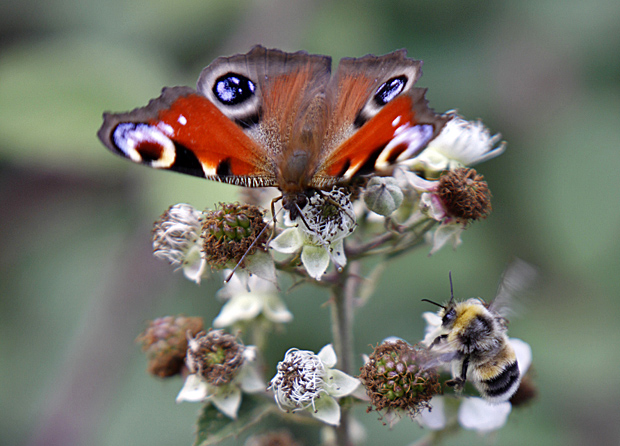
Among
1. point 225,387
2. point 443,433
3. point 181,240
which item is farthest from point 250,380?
point 443,433

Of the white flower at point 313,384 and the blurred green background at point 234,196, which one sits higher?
the blurred green background at point 234,196

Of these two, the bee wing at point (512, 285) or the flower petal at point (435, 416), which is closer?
the bee wing at point (512, 285)

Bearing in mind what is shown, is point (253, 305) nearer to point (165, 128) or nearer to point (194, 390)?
point (194, 390)

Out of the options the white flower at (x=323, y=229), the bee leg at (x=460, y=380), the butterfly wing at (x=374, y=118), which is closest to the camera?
the butterfly wing at (x=374, y=118)

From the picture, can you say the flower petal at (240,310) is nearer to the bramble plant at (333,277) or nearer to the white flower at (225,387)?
the bramble plant at (333,277)

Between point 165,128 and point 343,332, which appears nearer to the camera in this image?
point 165,128

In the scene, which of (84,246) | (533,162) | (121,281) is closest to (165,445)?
(121,281)

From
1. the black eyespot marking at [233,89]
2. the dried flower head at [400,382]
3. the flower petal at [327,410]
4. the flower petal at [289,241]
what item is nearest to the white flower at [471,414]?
the dried flower head at [400,382]
